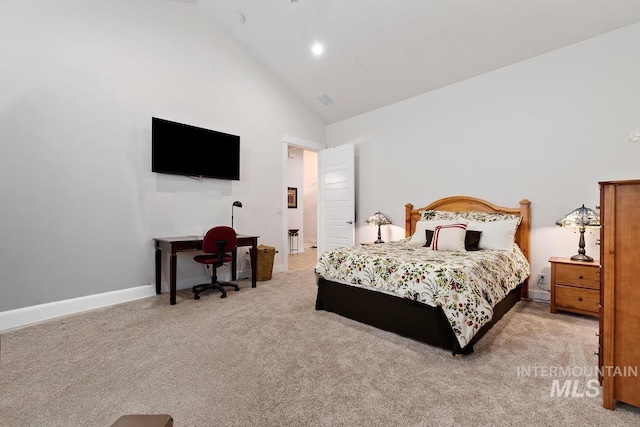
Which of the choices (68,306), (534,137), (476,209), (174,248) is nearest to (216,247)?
(174,248)

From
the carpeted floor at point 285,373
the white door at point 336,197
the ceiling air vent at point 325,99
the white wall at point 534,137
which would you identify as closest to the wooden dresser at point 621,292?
the carpeted floor at point 285,373

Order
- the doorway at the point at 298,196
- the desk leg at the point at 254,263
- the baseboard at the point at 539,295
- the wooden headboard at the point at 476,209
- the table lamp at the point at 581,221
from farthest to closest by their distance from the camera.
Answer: the doorway at the point at 298,196, the desk leg at the point at 254,263, the wooden headboard at the point at 476,209, the baseboard at the point at 539,295, the table lamp at the point at 581,221

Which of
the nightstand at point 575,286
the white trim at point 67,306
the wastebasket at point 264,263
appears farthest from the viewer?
the wastebasket at point 264,263

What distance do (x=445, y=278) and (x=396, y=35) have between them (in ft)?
10.2

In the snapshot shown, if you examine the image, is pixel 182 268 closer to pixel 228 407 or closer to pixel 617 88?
pixel 228 407

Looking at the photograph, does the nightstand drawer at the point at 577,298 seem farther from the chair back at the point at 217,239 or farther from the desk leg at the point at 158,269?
the desk leg at the point at 158,269

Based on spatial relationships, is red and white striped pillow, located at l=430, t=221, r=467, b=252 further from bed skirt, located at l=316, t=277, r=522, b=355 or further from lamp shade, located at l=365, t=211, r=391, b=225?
lamp shade, located at l=365, t=211, r=391, b=225

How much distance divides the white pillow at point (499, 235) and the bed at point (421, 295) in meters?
0.04

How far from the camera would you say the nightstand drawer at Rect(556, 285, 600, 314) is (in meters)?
2.70

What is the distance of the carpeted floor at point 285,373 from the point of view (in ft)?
4.72

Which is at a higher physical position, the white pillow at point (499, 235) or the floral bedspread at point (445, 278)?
the white pillow at point (499, 235)

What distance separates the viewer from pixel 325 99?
5.11 metres

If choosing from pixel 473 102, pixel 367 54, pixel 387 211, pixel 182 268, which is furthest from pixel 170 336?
pixel 473 102

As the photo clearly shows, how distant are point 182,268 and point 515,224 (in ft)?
14.0
